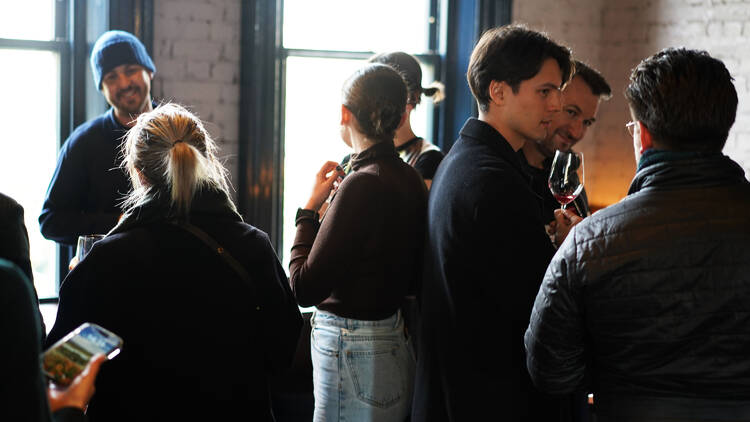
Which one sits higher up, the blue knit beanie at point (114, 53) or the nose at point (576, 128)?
the blue knit beanie at point (114, 53)

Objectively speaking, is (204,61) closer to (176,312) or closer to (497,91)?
(497,91)

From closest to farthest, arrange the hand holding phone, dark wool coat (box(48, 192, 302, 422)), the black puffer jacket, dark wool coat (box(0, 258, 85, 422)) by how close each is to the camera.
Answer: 1. dark wool coat (box(0, 258, 85, 422))
2. the hand holding phone
3. the black puffer jacket
4. dark wool coat (box(48, 192, 302, 422))

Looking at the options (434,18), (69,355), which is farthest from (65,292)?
(434,18)

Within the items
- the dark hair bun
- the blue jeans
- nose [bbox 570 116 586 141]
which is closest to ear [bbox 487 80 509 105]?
the dark hair bun

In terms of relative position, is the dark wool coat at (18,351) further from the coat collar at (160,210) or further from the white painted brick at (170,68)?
the white painted brick at (170,68)

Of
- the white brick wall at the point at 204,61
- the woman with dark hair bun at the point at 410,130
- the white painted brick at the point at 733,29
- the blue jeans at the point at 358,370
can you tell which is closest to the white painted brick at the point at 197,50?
the white brick wall at the point at 204,61

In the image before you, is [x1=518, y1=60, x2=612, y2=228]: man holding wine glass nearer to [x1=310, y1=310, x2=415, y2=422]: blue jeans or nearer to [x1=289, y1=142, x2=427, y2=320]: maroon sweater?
[x1=289, y1=142, x2=427, y2=320]: maroon sweater

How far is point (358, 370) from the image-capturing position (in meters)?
1.96

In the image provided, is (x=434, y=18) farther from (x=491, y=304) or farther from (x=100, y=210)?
(x=491, y=304)

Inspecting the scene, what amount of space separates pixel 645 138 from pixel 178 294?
93 cm

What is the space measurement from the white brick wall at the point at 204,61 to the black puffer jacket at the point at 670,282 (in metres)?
2.28

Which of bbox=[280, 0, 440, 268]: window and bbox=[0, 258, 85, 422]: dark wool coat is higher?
bbox=[280, 0, 440, 268]: window

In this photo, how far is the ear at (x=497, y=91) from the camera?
183 cm

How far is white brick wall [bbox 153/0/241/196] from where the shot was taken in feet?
11.1
